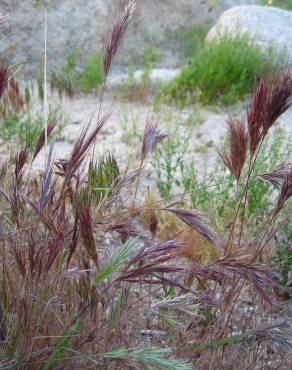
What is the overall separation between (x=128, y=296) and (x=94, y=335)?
222 millimetres

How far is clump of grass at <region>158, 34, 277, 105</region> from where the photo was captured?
645 centimetres

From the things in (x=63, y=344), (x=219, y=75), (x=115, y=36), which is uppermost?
(x=115, y=36)

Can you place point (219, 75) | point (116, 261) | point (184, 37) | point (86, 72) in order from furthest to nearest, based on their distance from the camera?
point (184, 37) → point (86, 72) → point (219, 75) → point (116, 261)

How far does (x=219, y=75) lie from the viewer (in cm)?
645

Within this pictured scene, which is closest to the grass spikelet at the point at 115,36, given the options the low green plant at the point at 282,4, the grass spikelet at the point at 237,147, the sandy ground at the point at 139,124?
Result: the grass spikelet at the point at 237,147

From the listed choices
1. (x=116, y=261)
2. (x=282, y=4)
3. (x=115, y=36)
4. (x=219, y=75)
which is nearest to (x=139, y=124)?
(x=219, y=75)

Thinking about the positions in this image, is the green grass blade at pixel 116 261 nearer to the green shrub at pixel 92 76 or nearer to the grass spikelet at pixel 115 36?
the grass spikelet at pixel 115 36

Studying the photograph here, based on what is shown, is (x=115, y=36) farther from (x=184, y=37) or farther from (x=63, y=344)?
(x=184, y=37)

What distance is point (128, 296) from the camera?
1.74m

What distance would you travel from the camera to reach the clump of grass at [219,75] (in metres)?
6.45

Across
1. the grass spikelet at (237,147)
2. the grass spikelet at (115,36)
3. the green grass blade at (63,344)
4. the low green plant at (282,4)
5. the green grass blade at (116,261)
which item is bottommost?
the low green plant at (282,4)

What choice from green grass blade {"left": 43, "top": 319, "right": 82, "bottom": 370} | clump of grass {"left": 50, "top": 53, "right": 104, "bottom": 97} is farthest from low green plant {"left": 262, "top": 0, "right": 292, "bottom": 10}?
green grass blade {"left": 43, "top": 319, "right": 82, "bottom": 370}

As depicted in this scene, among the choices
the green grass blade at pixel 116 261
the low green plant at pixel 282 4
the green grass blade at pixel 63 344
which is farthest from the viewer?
the low green plant at pixel 282 4

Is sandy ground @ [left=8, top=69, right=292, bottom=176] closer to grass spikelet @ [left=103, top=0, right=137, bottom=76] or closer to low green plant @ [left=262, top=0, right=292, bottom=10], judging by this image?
grass spikelet @ [left=103, top=0, right=137, bottom=76]
